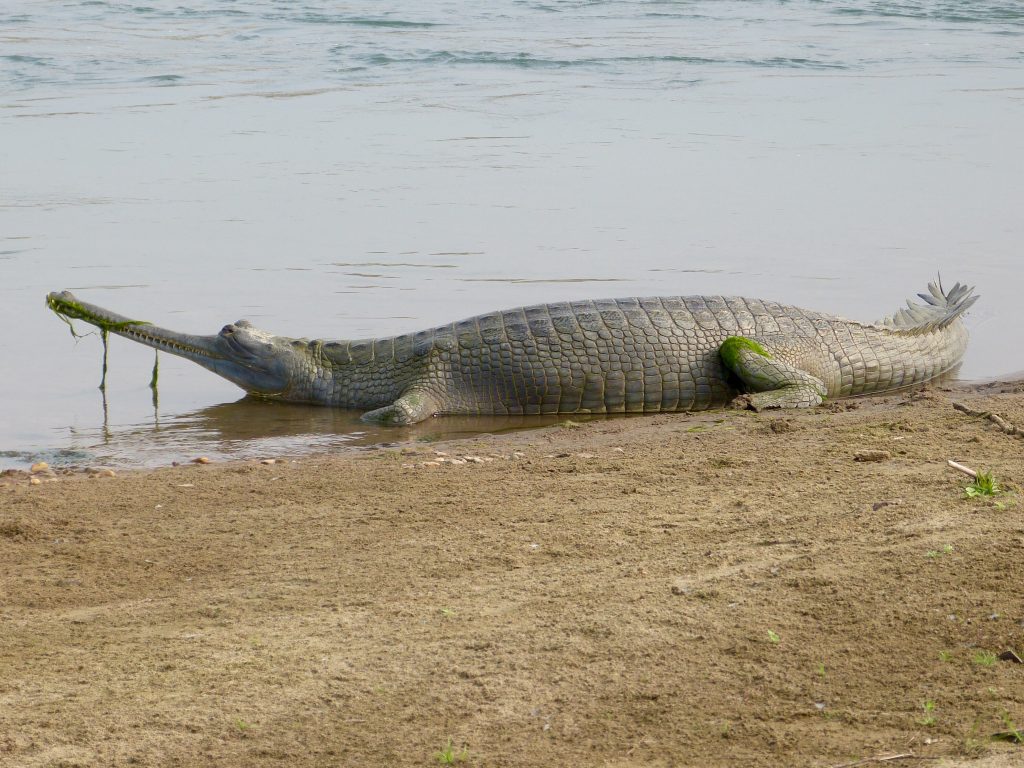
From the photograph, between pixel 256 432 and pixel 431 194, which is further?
pixel 431 194

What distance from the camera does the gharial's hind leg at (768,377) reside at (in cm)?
767

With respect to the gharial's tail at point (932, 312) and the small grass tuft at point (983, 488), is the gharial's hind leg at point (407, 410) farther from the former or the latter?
the small grass tuft at point (983, 488)

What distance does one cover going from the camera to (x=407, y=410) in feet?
25.5

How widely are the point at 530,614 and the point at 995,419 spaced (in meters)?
3.15

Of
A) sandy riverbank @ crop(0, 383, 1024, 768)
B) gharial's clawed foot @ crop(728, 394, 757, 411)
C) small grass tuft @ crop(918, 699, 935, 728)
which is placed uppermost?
small grass tuft @ crop(918, 699, 935, 728)

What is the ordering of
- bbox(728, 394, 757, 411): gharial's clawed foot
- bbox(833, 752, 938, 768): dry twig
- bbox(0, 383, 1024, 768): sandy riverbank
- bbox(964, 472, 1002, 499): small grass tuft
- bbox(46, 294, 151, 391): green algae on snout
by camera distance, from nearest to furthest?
bbox(833, 752, 938, 768): dry twig
bbox(0, 383, 1024, 768): sandy riverbank
bbox(964, 472, 1002, 499): small grass tuft
bbox(728, 394, 757, 411): gharial's clawed foot
bbox(46, 294, 151, 391): green algae on snout

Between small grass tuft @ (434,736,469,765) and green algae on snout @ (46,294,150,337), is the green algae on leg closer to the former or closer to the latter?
green algae on snout @ (46,294,150,337)

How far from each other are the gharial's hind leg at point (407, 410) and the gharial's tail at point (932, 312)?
304cm

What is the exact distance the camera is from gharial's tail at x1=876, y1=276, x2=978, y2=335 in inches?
337

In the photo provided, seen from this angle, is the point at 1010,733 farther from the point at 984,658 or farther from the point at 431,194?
the point at 431,194

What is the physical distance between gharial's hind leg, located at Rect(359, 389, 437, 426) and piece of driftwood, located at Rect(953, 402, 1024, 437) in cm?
306

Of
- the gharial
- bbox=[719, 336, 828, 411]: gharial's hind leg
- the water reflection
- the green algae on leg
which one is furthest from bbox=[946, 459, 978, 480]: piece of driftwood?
the water reflection

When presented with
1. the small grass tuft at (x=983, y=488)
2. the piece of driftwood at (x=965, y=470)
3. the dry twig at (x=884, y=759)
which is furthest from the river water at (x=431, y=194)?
the dry twig at (x=884, y=759)

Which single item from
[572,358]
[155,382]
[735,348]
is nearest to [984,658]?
[735,348]
